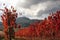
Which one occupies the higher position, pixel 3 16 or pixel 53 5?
pixel 53 5

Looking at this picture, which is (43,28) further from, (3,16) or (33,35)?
(3,16)

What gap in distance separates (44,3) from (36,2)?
0.39 m

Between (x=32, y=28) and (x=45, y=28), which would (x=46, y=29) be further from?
(x=32, y=28)

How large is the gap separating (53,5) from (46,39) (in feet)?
5.50

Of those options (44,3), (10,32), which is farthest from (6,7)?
(44,3)

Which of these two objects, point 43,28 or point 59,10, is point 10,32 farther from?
point 59,10

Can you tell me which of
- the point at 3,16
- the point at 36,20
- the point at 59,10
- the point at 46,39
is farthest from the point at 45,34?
the point at 3,16

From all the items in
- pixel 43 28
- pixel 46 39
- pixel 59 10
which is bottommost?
pixel 46 39

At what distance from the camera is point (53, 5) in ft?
22.9

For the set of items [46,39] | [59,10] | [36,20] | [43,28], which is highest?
[59,10]

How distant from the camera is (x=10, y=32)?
22.4ft

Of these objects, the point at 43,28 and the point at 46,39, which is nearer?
the point at 46,39

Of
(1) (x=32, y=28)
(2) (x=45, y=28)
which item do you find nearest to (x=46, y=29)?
(2) (x=45, y=28)

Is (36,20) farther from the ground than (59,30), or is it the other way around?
(36,20)
